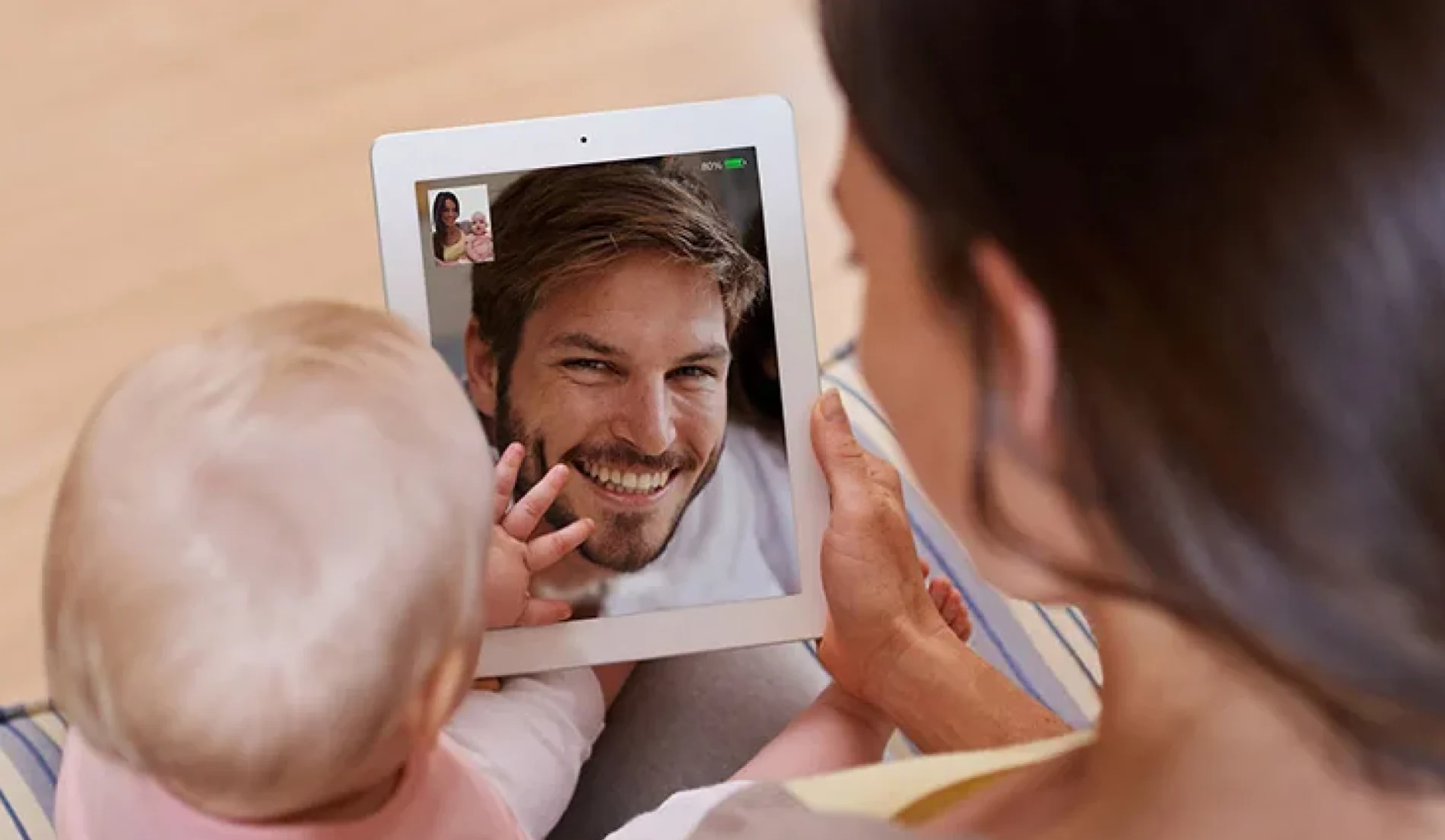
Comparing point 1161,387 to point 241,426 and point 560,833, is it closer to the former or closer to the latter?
point 241,426

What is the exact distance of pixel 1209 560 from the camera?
0.25m

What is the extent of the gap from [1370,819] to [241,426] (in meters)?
0.30

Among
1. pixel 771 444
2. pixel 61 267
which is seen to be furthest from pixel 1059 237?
pixel 61 267

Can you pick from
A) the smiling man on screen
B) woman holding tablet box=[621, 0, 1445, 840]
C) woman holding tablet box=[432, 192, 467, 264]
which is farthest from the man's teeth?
woman holding tablet box=[621, 0, 1445, 840]

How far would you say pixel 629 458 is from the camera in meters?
0.54

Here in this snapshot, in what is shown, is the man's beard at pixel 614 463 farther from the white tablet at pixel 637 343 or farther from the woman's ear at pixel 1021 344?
the woman's ear at pixel 1021 344

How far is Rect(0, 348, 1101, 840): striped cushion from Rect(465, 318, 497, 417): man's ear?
0.49 ft

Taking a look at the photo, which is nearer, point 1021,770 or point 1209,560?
point 1209,560

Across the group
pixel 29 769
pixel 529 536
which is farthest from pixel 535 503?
pixel 29 769

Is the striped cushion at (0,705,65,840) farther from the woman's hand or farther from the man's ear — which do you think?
the woman's hand

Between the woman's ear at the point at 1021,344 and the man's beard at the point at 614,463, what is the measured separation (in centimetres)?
28

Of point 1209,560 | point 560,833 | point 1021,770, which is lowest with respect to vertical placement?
point 560,833

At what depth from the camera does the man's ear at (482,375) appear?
20.8 inches

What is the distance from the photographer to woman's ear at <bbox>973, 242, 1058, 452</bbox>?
0.25 m
